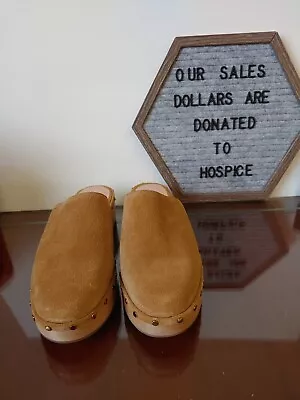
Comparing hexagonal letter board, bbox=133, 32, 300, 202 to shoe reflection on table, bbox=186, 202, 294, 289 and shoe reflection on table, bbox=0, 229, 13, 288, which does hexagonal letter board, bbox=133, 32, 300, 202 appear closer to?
shoe reflection on table, bbox=186, 202, 294, 289

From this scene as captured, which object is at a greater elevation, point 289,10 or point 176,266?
point 289,10

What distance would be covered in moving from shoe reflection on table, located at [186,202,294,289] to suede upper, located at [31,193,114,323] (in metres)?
0.12

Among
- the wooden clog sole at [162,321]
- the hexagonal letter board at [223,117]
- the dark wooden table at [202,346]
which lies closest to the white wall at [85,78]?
the hexagonal letter board at [223,117]

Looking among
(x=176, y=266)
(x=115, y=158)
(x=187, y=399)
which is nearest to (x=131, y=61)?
(x=115, y=158)

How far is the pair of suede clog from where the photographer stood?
50cm

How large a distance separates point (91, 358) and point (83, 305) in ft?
0.17

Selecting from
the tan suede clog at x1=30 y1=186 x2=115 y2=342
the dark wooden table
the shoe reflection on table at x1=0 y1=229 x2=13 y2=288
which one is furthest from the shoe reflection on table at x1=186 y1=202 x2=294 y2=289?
the shoe reflection on table at x1=0 y1=229 x2=13 y2=288

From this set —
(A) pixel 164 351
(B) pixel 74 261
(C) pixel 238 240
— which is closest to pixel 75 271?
(B) pixel 74 261

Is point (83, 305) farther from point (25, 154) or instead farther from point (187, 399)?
point (25, 154)

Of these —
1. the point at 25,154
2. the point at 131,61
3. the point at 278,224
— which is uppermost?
the point at 131,61

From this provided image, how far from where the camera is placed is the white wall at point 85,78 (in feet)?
2.04

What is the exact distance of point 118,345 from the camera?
1.70ft

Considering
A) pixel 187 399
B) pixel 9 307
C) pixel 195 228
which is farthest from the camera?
pixel 195 228

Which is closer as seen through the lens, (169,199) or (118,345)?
(118,345)
